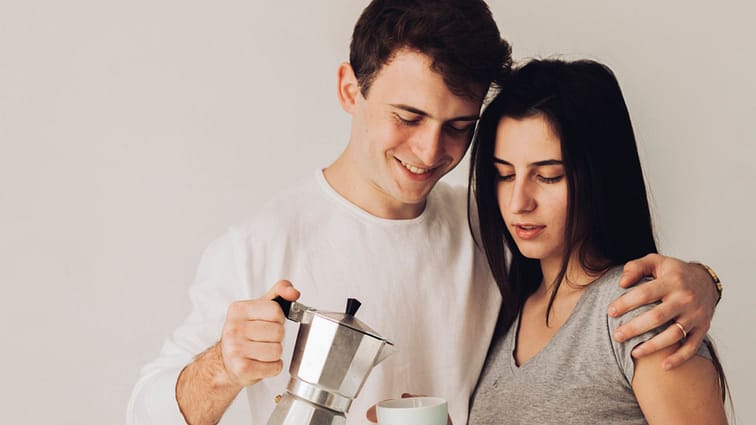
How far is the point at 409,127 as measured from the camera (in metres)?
1.54

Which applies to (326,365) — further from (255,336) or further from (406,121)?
(406,121)

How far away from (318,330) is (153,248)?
46.0 inches

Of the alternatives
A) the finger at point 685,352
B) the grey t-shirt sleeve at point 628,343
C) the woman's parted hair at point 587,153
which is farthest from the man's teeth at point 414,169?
the finger at point 685,352

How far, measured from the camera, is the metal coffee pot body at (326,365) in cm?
113

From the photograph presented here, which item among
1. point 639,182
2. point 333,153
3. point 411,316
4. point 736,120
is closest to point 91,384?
point 333,153

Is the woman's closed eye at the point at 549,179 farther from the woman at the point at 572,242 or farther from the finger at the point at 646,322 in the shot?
the finger at the point at 646,322

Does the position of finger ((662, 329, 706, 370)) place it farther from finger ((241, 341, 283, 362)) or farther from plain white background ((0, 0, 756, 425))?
plain white background ((0, 0, 756, 425))

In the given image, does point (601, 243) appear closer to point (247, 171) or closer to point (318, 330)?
point (318, 330)

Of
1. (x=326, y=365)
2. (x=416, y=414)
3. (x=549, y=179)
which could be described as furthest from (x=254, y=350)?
(x=549, y=179)

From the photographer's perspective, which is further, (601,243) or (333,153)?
(333,153)

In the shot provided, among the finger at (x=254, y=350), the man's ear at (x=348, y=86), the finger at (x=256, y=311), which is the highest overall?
the man's ear at (x=348, y=86)

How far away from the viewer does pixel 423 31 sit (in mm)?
1504

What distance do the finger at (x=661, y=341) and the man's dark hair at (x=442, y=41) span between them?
49 cm

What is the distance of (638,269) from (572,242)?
0.17m
